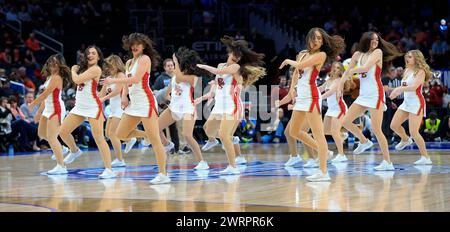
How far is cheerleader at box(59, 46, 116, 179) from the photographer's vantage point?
9.47 meters

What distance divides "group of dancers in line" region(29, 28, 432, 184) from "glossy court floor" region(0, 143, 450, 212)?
0.32 meters

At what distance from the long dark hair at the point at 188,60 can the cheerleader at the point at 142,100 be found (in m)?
1.51

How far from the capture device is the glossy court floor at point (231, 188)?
7.00m

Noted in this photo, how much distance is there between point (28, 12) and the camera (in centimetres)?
2077

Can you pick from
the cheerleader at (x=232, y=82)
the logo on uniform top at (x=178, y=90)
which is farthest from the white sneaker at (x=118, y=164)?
the cheerleader at (x=232, y=82)

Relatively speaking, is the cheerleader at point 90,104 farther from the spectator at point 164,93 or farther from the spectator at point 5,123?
the spectator at point 5,123

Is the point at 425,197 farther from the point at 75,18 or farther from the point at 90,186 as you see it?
the point at 75,18

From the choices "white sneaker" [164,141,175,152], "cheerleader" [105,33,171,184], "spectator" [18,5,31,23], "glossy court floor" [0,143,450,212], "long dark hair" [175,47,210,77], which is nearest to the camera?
"glossy court floor" [0,143,450,212]

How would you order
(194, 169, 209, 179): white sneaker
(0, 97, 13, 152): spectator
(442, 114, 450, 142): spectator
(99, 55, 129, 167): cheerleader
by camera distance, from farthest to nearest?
(442, 114, 450, 142): spectator < (0, 97, 13, 152): spectator < (99, 55, 129, 167): cheerleader < (194, 169, 209, 179): white sneaker

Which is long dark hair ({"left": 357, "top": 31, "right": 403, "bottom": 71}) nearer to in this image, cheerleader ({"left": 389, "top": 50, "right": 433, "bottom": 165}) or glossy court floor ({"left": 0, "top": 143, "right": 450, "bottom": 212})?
cheerleader ({"left": 389, "top": 50, "right": 433, "bottom": 165})

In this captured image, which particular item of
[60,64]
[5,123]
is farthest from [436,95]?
[60,64]

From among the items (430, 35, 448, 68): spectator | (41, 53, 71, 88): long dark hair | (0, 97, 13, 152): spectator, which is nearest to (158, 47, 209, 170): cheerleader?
(41, 53, 71, 88): long dark hair

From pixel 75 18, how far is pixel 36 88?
151 inches
